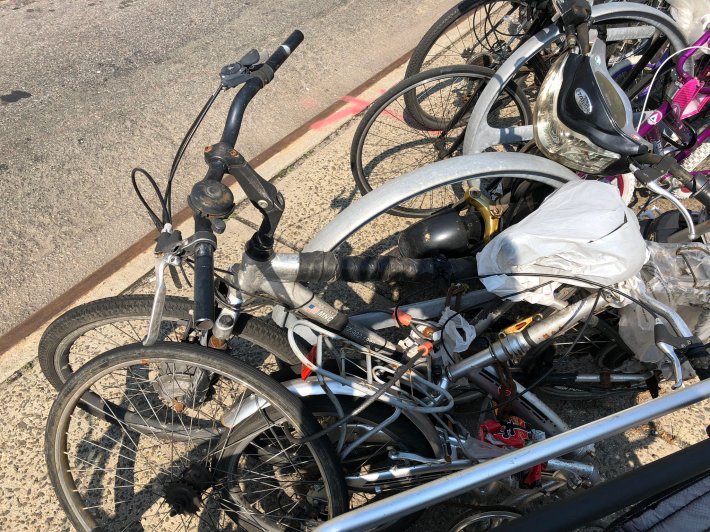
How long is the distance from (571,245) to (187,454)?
1839mm

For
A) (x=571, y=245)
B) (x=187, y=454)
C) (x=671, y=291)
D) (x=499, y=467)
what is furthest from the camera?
(x=187, y=454)

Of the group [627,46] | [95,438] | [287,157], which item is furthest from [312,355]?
[627,46]

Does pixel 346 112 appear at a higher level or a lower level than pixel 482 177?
higher

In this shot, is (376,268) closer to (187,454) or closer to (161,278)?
(161,278)

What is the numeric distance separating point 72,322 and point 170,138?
2314mm

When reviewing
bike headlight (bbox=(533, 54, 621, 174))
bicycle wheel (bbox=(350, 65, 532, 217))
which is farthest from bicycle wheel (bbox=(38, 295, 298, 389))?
bicycle wheel (bbox=(350, 65, 532, 217))

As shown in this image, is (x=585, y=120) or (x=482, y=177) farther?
(x=482, y=177)

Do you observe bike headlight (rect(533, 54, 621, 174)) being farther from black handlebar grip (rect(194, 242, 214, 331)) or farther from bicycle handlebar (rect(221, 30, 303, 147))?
black handlebar grip (rect(194, 242, 214, 331))

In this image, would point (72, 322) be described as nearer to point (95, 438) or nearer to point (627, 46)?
point (95, 438)

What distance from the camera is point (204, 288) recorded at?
134 centimetres

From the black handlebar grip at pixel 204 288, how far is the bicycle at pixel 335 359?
0.10m

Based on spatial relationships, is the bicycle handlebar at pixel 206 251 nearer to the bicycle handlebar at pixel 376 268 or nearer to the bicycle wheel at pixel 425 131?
the bicycle handlebar at pixel 376 268

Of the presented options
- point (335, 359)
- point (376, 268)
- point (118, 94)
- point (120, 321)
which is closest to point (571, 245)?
point (376, 268)

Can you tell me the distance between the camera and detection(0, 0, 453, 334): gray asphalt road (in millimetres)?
3305
